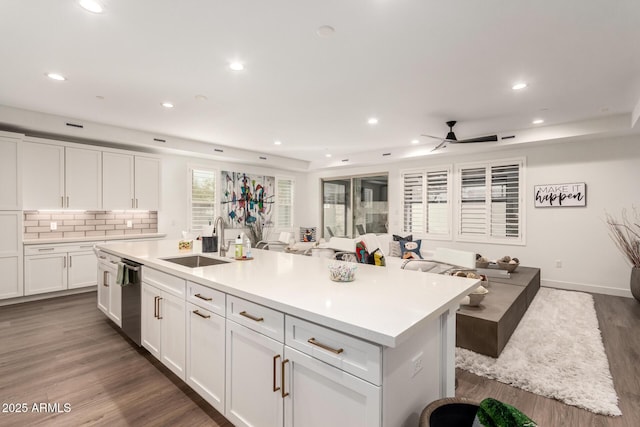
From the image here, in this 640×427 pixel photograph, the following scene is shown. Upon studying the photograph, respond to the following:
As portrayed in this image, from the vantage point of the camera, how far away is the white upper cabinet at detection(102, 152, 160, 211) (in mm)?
5227

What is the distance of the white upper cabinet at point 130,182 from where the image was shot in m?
5.23

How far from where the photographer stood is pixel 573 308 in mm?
4082

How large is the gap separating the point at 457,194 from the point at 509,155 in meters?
1.16

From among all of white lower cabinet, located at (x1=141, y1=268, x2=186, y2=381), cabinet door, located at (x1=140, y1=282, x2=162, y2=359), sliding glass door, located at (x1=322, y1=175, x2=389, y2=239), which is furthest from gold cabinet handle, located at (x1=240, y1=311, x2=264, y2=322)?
sliding glass door, located at (x1=322, y1=175, x2=389, y2=239)

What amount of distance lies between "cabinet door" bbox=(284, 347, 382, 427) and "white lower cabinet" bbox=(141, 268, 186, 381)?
1.13 m

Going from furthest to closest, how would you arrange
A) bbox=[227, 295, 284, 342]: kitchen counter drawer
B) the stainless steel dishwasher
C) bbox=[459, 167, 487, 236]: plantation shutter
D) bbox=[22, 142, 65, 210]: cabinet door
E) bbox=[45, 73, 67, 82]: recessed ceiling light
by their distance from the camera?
bbox=[459, 167, 487, 236]: plantation shutter → bbox=[22, 142, 65, 210]: cabinet door → bbox=[45, 73, 67, 82]: recessed ceiling light → the stainless steel dishwasher → bbox=[227, 295, 284, 342]: kitchen counter drawer

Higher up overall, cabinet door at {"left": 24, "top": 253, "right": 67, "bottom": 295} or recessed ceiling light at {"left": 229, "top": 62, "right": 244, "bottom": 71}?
recessed ceiling light at {"left": 229, "top": 62, "right": 244, "bottom": 71}

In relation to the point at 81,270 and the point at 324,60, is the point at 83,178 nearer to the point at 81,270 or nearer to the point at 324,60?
the point at 81,270

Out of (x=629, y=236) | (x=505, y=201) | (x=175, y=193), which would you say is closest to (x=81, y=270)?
(x=175, y=193)

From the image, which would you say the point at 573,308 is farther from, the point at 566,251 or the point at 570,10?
the point at 570,10

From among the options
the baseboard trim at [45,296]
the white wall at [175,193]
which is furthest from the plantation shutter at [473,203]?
the baseboard trim at [45,296]

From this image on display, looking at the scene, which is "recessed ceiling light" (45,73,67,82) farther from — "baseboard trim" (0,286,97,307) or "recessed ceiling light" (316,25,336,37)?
"baseboard trim" (0,286,97,307)

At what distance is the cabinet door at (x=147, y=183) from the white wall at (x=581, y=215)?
6475mm

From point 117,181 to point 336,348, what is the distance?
18.2 ft
